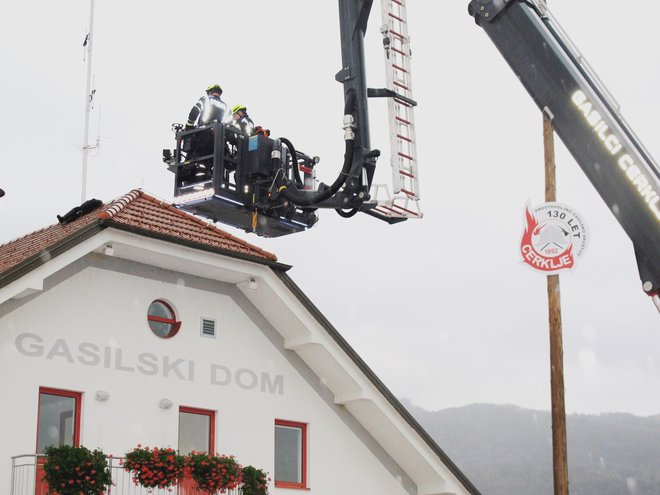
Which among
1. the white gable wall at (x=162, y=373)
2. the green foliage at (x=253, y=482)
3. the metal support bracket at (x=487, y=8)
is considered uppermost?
the metal support bracket at (x=487, y=8)

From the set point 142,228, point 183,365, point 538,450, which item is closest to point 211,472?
point 183,365

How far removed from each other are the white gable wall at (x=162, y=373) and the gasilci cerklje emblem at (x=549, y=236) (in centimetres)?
568

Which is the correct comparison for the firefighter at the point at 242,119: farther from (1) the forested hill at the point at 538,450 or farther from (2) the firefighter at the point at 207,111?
(1) the forested hill at the point at 538,450

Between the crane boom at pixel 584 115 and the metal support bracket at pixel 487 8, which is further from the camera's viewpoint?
the metal support bracket at pixel 487 8

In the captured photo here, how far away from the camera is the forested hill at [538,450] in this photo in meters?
127

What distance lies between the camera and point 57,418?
1962 cm

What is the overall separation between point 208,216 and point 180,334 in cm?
478

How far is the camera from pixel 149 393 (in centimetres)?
2084

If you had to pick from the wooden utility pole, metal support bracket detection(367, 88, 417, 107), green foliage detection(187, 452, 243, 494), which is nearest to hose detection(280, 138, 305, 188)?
metal support bracket detection(367, 88, 417, 107)

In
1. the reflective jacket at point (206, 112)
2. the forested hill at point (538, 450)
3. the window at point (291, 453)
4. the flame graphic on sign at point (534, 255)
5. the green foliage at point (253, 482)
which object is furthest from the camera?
the forested hill at point (538, 450)

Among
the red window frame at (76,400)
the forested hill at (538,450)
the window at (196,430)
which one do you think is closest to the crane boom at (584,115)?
the red window frame at (76,400)

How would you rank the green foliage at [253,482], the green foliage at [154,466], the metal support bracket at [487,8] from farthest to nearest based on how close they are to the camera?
the green foliage at [253,482] → the green foliage at [154,466] → the metal support bracket at [487,8]

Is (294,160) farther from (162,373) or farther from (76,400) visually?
(76,400)

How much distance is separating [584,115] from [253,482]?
933 cm
